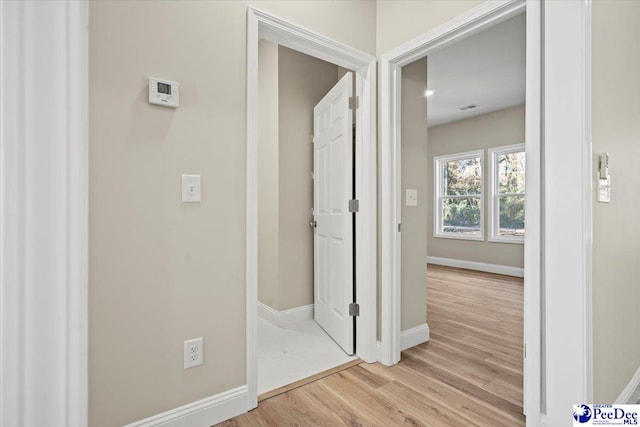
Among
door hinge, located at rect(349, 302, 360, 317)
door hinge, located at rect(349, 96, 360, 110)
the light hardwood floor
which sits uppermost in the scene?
door hinge, located at rect(349, 96, 360, 110)

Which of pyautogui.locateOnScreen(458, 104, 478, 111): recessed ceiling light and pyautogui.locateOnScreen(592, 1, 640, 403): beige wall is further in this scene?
pyautogui.locateOnScreen(458, 104, 478, 111): recessed ceiling light

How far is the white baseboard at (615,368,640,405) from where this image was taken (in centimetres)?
170

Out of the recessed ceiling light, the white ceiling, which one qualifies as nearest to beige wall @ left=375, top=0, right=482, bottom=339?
the white ceiling

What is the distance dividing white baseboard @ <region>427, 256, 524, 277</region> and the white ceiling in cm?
262

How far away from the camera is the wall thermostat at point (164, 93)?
146 centimetres

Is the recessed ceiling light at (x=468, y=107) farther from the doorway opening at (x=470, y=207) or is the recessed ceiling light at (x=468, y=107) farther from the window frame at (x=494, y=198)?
the window frame at (x=494, y=198)

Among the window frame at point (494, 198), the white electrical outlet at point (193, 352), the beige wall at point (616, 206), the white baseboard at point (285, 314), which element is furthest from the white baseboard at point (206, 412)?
the window frame at point (494, 198)

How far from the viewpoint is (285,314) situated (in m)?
3.06

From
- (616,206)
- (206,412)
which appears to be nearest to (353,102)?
(616,206)

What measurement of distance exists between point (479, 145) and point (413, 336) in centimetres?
448

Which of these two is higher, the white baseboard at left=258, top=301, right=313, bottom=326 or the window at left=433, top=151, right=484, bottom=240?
the window at left=433, top=151, right=484, bottom=240

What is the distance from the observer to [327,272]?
284 centimetres

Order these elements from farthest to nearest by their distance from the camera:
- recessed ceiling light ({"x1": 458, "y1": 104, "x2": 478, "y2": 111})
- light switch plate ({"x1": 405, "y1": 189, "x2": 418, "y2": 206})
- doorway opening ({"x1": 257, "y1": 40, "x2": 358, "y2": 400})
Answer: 1. recessed ceiling light ({"x1": 458, "y1": 104, "x2": 478, "y2": 111})
2. doorway opening ({"x1": 257, "y1": 40, "x2": 358, "y2": 400})
3. light switch plate ({"x1": 405, "y1": 189, "x2": 418, "y2": 206})

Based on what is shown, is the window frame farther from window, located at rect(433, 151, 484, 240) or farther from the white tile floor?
the white tile floor
